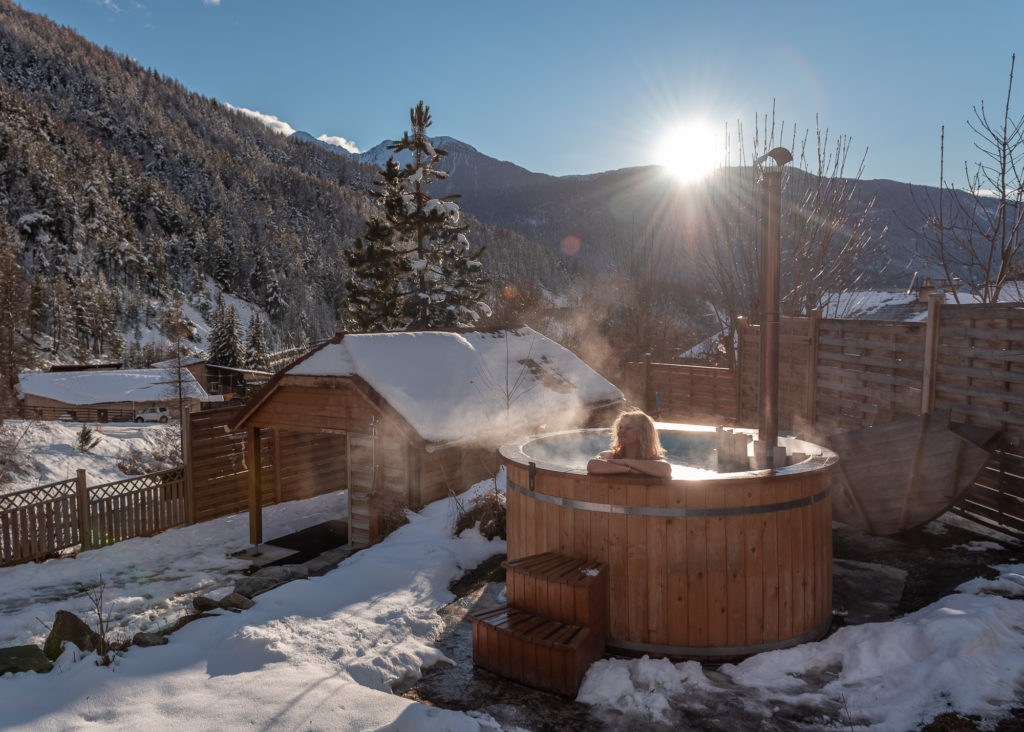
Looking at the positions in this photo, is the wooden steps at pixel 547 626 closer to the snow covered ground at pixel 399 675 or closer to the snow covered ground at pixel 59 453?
the snow covered ground at pixel 399 675

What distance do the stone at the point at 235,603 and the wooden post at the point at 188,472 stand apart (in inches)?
343

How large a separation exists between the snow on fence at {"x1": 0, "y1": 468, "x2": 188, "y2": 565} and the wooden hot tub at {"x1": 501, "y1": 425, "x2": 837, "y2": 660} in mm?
10965

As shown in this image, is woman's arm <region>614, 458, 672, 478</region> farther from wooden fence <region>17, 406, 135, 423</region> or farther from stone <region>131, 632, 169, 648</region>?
wooden fence <region>17, 406, 135, 423</region>

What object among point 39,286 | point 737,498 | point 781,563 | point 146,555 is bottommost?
point 146,555

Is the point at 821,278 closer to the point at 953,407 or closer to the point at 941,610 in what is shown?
the point at 953,407

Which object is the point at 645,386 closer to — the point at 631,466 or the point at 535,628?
the point at 631,466

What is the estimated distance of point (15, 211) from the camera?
85.6m

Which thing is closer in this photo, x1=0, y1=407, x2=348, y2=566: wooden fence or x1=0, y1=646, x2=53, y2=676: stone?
x1=0, y1=646, x2=53, y2=676: stone

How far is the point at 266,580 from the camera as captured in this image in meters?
7.42

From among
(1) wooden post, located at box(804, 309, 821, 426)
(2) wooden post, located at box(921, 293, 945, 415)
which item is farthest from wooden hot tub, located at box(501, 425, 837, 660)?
(1) wooden post, located at box(804, 309, 821, 426)

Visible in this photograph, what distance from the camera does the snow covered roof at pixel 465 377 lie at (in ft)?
33.7

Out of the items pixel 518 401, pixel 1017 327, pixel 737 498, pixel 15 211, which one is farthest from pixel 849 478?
pixel 15 211

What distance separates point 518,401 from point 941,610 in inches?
308

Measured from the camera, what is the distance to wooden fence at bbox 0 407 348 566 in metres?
11.4
